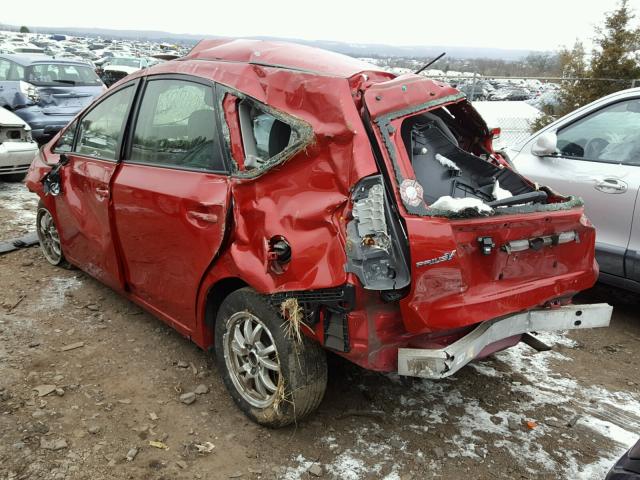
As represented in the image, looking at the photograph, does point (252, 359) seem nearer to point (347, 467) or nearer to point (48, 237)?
point (347, 467)

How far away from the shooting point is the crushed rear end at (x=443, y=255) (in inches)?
95.0

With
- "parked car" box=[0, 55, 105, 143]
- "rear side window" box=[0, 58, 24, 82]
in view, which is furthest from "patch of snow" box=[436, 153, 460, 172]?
"rear side window" box=[0, 58, 24, 82]

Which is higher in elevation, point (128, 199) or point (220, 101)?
point (220, 101)

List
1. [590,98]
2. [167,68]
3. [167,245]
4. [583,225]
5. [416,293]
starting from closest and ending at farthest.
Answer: [416,293], [583,225], [167,245], [167,68], [590,98]

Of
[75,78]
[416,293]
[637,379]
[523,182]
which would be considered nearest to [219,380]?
[416,293]

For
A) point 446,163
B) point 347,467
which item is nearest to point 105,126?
point 446,163

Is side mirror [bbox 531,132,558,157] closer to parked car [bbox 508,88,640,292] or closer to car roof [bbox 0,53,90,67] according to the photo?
parked car [bbox 508,88,640,292]

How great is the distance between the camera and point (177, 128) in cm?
333

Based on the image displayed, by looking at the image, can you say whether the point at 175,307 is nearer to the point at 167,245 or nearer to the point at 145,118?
the point at 167,245

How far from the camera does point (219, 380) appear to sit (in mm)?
3422

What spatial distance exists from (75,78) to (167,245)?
9613 millimetres

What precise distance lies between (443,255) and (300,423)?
129 cm

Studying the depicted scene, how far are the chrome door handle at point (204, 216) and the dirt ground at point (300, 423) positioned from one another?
3.45 ft

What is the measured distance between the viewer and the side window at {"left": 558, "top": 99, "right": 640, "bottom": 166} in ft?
14.1
